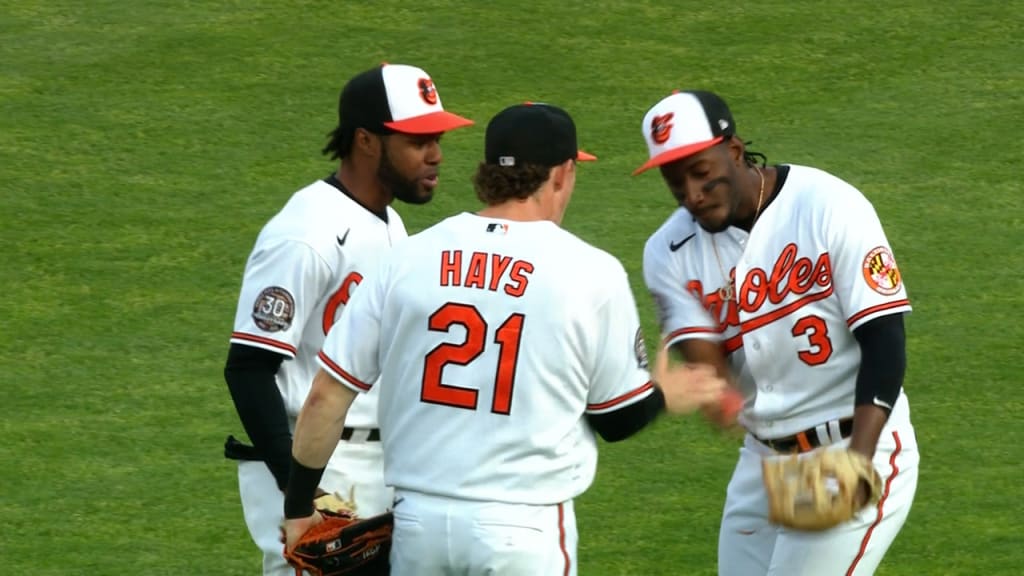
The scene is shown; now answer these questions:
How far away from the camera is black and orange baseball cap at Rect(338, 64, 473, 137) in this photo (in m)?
4.97

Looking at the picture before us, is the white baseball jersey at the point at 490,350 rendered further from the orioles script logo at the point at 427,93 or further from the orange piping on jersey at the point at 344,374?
the orioles script logo at the point at 427,93

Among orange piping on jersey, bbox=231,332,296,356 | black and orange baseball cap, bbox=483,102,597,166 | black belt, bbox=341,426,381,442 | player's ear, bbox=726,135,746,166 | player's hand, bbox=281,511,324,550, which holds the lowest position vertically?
player's hand, bbox=281,511,324,550

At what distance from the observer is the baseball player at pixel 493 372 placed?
422 centimetres

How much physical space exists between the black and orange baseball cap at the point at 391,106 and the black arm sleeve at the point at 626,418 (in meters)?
1.03

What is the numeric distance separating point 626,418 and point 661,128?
959mm

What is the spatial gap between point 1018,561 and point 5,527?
395 centimetres

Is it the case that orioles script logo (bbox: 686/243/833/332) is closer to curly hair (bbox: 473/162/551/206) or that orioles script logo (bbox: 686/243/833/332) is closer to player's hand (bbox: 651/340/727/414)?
player's hand (bbox: 651/340/727/414)

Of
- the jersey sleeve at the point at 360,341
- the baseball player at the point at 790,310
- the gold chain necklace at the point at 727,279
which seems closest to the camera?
the jersey sleeve at the point at 360,341

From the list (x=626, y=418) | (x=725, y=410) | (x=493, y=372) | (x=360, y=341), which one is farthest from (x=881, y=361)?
(x=360, y=341)

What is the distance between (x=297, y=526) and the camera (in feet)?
14.8

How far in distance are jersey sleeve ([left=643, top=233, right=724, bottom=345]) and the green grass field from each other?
1684 mm

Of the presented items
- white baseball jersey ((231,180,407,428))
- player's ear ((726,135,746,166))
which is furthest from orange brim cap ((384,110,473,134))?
player's ear ((726,135,746,166))

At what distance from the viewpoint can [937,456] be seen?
24.8 feet

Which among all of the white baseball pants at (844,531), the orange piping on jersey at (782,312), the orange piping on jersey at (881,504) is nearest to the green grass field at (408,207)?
the white baseball pants at (844,531)
